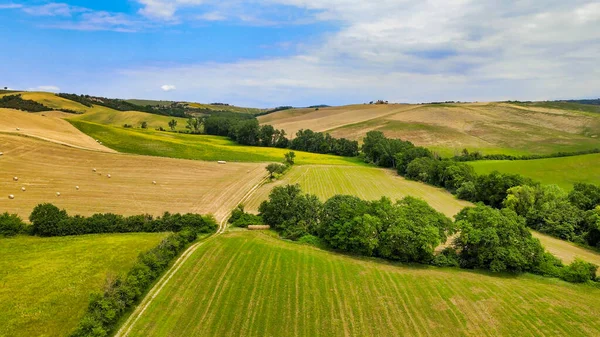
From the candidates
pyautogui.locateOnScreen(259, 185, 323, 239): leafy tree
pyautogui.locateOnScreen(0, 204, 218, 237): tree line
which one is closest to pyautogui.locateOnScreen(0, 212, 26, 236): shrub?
pyautogui.locateOnScreen(0, 204, 218, 237): tree line

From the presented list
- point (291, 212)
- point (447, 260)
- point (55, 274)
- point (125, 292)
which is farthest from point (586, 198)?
point (55, 274)

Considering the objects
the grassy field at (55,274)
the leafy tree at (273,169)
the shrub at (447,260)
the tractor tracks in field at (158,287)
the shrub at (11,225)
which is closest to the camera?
the grassy field at (55,274)

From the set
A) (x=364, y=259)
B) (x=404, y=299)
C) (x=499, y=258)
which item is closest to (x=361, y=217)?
(x=364, y=259)

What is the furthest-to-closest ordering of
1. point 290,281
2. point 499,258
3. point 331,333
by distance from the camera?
1. point 499,258
2. point 290,281
3. point 331,333

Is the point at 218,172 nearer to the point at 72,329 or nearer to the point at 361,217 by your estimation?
the point at 361,217

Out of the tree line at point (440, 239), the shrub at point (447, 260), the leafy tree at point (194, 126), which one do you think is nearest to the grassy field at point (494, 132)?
the leafy tree at point (194, 126)

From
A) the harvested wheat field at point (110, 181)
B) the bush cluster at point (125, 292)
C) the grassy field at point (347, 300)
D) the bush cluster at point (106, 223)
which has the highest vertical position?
the harvested wheat field at point (110, 181)

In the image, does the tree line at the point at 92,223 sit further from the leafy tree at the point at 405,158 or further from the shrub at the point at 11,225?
the leafy tree at the point at 405,158
